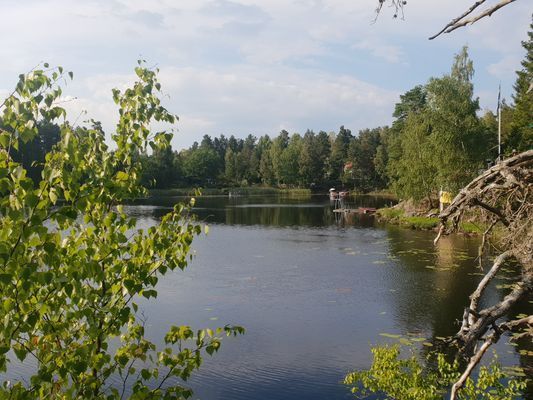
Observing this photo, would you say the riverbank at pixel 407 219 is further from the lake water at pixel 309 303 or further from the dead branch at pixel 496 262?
the dead branch at pixel 496 262

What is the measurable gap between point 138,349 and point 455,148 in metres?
50.8

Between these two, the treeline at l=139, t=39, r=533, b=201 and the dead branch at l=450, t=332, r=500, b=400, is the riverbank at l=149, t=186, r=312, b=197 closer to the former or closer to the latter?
the treeline at l=139, t=39, r=533, b=201

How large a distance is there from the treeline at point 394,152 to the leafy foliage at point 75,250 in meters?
0.57

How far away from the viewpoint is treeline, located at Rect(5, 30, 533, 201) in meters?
51.8

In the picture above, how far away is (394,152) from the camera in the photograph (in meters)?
73.7

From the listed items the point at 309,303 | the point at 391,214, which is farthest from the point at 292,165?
the point at 309,303

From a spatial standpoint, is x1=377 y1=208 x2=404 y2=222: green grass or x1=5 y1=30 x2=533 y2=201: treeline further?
x1=377 y1=208 x2=404 y2=222: green grass

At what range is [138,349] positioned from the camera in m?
6.11

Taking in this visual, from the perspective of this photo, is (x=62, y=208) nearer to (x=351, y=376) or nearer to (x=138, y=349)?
(x=138, y=349)

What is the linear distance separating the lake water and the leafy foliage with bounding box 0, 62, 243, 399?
9433mm

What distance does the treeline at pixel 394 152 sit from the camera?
51.8 metres

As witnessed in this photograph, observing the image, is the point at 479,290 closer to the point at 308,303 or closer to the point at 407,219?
the point at 308,303

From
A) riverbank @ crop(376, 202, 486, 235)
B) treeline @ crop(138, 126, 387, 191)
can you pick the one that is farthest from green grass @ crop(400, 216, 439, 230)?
treeline @ crop(138, 126, 387, 191)

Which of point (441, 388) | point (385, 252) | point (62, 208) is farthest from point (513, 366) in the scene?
point (385, 252)
